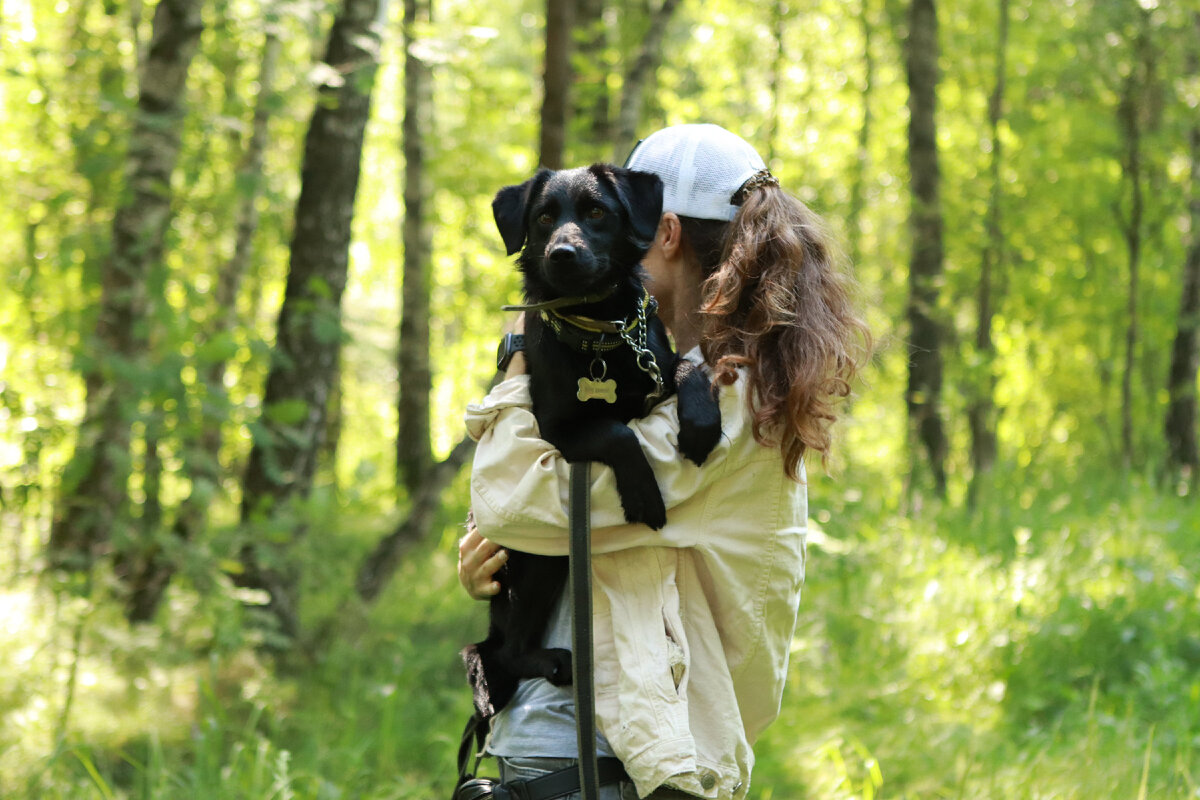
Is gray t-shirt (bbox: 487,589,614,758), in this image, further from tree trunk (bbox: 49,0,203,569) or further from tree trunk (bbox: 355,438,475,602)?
tree trunk (bbox: 355,438,475,602)

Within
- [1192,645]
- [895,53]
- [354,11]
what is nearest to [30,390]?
[354,11]

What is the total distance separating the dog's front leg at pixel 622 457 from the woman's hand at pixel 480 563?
0.86 ft

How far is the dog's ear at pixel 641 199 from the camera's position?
6.49ft

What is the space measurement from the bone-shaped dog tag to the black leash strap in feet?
1.30

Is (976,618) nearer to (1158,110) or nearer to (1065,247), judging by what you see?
(1158,110)

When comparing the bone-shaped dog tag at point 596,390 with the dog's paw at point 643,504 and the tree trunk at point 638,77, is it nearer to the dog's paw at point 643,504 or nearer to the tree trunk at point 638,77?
the dog's paw at point 643,504

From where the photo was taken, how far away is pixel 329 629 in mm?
4820

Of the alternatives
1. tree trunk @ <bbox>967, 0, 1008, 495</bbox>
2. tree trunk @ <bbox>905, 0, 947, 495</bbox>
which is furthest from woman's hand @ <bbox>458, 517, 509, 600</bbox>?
tree trunk @ <bbox>967, 0, 1008, 495</bbox>

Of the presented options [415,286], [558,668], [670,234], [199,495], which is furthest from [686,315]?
[415,286]

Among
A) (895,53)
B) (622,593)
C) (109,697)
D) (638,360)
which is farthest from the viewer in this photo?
(895,53)

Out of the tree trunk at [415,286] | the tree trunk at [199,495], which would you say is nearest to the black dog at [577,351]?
the tree trunk at [199,495]

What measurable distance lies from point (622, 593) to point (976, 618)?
11.6ft

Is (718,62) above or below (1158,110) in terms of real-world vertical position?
above

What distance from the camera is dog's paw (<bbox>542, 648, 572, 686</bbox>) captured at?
1.65 m
